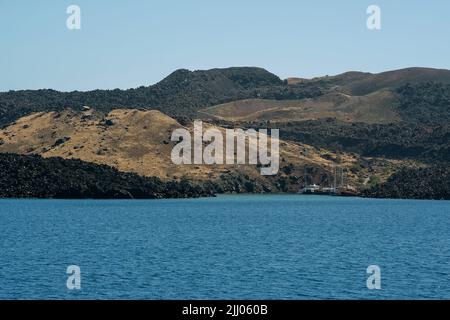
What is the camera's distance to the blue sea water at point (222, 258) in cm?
7000

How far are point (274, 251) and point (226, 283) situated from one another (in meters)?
32.2

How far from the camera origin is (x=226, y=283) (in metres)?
74.9

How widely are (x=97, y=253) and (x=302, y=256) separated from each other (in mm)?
25005

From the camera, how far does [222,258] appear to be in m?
97.1

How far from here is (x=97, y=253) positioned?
4055 inches

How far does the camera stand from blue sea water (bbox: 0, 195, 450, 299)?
70.0 meters

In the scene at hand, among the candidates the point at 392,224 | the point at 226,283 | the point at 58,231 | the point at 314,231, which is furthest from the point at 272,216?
the point at 226,283

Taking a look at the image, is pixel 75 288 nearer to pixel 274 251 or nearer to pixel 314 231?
pixel 274 251
